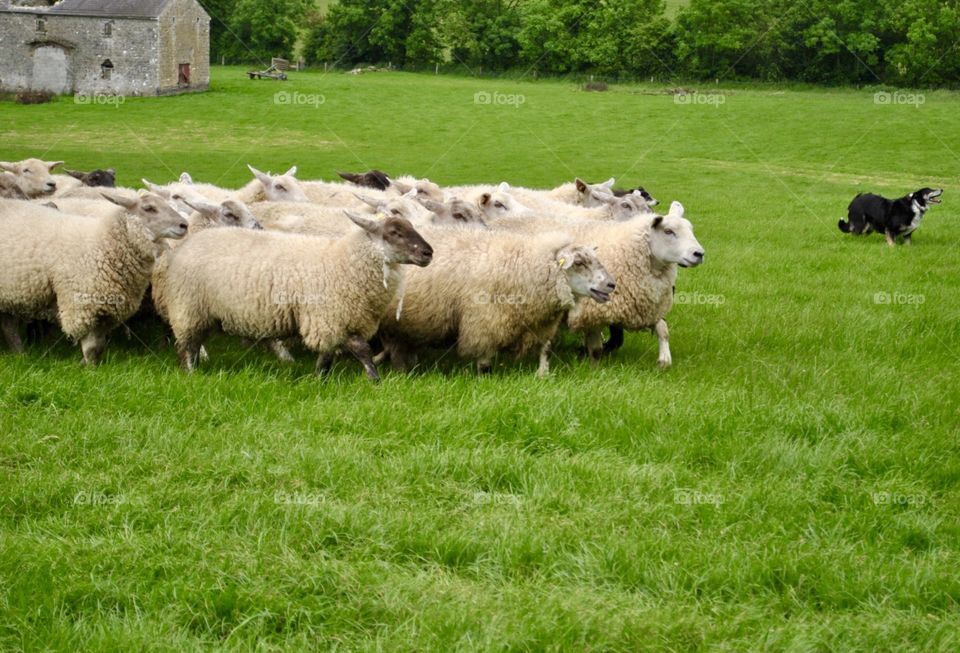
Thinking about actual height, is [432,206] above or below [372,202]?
below

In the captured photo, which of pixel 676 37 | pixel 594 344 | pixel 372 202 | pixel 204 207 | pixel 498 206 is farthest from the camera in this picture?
pixel 676 37

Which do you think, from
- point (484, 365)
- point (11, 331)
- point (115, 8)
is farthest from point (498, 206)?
point (115, 8)

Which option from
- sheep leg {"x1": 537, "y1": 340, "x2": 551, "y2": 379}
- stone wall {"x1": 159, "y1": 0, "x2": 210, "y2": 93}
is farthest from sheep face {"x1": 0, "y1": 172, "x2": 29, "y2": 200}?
stone wall {"x1": 159, "y1": 0, "x2": 210, "y2": 93}

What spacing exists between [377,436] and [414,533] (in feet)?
4.93

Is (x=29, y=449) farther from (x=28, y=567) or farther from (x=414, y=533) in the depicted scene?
(x=414, y=533)

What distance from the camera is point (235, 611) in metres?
4.75

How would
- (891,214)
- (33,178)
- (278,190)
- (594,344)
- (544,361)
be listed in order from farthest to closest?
(891,214) < (33,178) < (278,190) < (594,344) < (544,361)

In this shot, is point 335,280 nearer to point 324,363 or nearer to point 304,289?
point 304,289

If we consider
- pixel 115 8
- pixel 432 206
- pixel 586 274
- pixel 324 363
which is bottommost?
pixel 324 363

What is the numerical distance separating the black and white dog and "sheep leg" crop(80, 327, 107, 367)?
13721 millimetres

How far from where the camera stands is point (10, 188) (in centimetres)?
1141

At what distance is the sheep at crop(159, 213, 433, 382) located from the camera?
8.34 m

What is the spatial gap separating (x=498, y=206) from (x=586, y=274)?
3.32m

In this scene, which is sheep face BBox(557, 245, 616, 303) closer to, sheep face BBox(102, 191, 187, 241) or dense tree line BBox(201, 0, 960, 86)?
sheep face BBox(102, 191, 187, 241)
